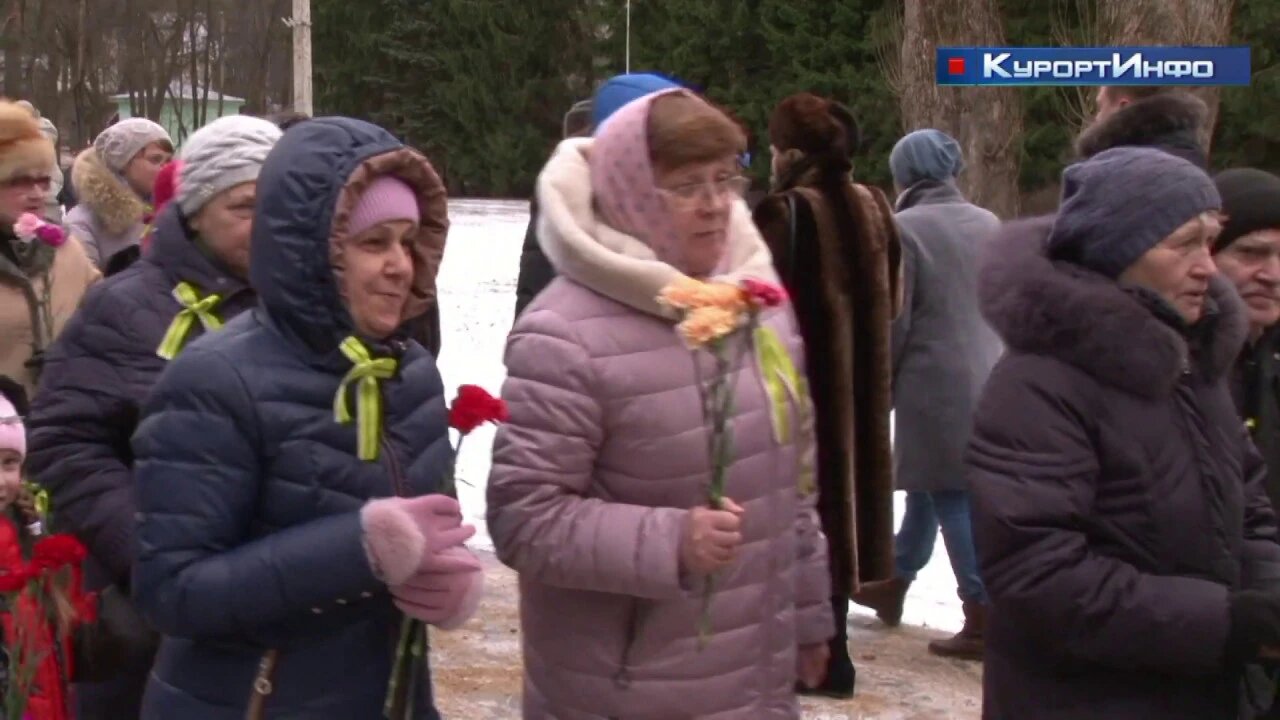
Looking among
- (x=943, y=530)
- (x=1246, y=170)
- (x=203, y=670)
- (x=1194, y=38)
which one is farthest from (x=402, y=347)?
(x=1194, y=38)

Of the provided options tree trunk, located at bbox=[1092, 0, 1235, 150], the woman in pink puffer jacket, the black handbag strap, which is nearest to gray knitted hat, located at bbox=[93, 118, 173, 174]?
the black handbag strap

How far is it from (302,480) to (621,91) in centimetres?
172

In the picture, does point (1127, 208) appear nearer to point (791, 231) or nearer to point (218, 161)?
point (218, 161)

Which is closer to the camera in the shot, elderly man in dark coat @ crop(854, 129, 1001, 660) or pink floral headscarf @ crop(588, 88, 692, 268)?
pink floral headscarf @ crop(588, 88, 692, 268)

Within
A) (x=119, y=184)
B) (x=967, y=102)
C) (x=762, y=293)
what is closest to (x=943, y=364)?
(x=119, y=184)

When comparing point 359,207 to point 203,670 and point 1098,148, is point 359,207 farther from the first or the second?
point 1098,148

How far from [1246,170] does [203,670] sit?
2.55 m

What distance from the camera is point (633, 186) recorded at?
3092 mm

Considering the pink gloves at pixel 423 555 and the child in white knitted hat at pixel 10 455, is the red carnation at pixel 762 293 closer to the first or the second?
the pink gloves at pixel 423 555

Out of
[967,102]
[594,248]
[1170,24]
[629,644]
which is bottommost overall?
[629,644]

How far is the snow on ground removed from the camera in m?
7.38

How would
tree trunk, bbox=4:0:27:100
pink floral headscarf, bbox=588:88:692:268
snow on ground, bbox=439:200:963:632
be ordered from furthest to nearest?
tree trunk, bbox=4:0:27:100 < snow on ground, bbox=439:200:963:632 < pink floral headscarf, bbox=588:88:692:268

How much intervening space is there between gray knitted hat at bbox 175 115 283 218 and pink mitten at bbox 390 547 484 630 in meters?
1.18

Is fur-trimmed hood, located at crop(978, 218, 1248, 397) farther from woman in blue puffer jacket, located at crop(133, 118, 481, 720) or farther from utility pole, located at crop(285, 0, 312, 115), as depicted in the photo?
utility pole, located at crop(285, 0, 312, 115)
